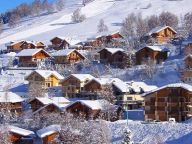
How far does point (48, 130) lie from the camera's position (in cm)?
3600

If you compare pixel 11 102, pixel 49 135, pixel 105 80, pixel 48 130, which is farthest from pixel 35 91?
pixel 49 135

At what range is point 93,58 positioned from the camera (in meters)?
57.9

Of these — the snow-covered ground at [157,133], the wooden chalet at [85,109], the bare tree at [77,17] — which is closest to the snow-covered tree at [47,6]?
the bare tree at [77,17]

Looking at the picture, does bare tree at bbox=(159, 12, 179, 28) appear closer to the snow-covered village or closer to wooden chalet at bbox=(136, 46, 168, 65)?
the snow-covered village

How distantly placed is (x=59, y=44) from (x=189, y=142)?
42.0 m

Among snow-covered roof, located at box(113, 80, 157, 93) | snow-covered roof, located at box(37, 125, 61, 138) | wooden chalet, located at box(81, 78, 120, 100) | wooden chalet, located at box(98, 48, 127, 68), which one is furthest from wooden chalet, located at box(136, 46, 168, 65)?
snow-covered roof, located at box(37, 125, 61, 138)

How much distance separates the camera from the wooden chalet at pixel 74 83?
47.9 metres

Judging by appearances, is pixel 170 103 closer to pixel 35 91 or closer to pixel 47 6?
pixel 35 91

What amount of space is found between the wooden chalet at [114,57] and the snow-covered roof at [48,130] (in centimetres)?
1741

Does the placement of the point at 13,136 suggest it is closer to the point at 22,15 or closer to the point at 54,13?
the point at 54,13

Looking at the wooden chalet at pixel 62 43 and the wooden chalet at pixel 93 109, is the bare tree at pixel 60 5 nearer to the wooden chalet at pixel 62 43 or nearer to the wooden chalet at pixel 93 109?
the wooden chalet at pixel 62 43

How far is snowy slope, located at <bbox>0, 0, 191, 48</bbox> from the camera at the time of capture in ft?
290

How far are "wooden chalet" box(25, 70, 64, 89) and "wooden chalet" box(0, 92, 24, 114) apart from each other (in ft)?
17.4

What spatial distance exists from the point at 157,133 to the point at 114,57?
2074cm
